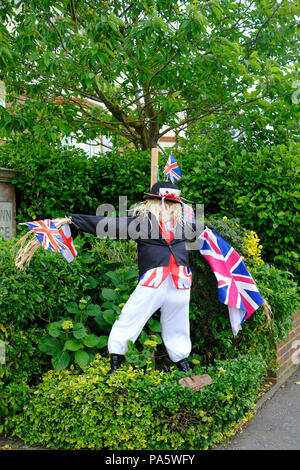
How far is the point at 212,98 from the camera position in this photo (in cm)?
643

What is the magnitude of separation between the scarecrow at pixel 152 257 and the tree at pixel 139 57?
1886mm

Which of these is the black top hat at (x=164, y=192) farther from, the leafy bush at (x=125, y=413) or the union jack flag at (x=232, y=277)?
the leafy bush at (x=125, y=413)

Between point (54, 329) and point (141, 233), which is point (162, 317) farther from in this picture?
point (54, 329)

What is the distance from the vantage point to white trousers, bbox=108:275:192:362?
3193mm

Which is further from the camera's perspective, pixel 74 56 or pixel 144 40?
pixel 74 56

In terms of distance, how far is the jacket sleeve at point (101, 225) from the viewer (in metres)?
A: 3.21

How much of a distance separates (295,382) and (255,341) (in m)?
0.96

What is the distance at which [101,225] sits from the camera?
3203 millimetres

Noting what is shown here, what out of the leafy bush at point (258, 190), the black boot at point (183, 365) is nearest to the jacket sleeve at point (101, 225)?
the black boot at point (183, 365)

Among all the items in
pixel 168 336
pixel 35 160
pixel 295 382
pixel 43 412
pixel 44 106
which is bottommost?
pixel 295 382

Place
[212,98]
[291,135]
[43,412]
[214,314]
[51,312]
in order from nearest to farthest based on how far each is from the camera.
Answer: [43,412] < [51,312] < [214,314] < [291,135] < [212,98]
